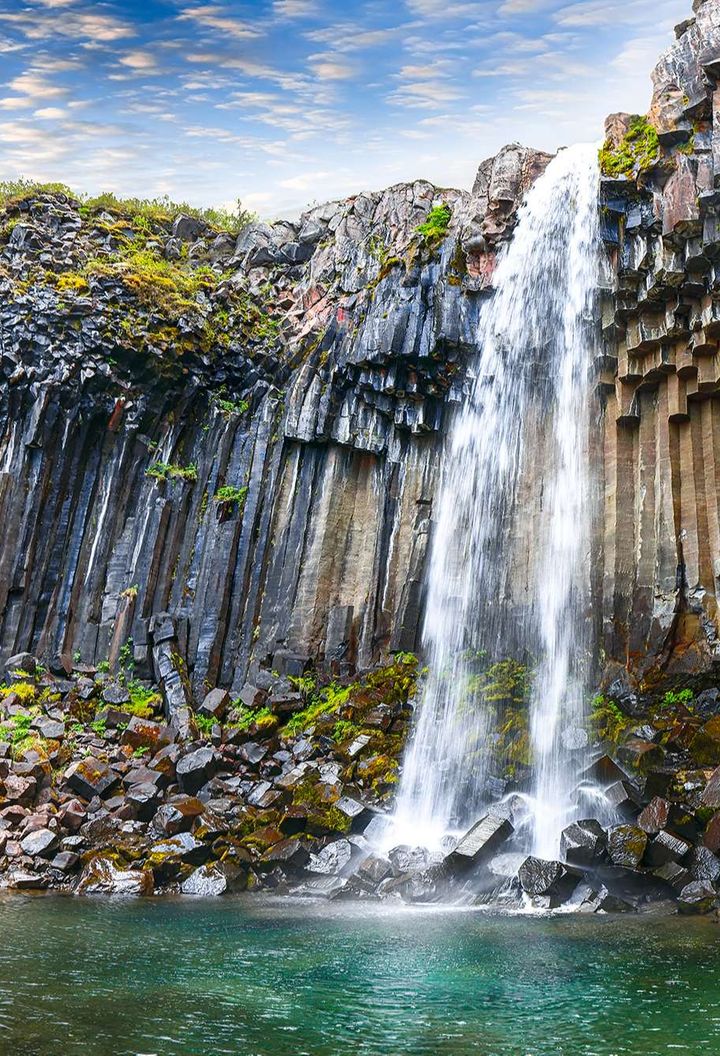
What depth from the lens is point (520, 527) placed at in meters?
21.3

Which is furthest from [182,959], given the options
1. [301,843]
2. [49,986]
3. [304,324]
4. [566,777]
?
[304,324]

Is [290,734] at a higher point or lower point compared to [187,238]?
lower

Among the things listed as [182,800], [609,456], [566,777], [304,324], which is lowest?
[182,800]

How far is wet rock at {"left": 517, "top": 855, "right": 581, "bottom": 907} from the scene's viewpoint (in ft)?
45.0

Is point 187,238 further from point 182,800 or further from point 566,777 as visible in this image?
point 566,777

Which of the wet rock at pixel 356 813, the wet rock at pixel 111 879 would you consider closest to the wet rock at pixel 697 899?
the wet rock at pixel 356 813

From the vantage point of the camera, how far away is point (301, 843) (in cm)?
1645

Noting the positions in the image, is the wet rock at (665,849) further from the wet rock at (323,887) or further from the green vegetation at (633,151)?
the green vegetation at (633,151)

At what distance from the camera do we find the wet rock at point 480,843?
14.8 m

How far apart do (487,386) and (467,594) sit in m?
5.27

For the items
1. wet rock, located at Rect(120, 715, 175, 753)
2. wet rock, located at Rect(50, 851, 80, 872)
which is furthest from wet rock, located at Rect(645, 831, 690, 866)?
wet rock, located at Rect(120, 715, 175, 753)

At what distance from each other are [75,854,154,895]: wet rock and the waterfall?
4.71 meters

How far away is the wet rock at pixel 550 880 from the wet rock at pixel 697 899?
1.52 m

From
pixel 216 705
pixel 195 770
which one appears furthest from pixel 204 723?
pixel 195 770
